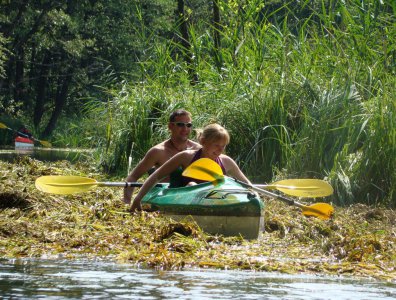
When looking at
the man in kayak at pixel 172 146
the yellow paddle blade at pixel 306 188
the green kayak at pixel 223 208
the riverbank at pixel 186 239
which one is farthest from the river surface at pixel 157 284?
the man in kayak at pixel 172 146

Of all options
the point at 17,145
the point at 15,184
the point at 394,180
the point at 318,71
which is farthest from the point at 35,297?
the point at 17,145

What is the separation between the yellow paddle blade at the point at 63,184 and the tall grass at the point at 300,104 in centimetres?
303

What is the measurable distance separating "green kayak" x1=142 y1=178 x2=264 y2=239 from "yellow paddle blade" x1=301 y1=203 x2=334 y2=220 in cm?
74

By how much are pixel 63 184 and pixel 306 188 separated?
2.47 m

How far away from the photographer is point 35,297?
590 cm

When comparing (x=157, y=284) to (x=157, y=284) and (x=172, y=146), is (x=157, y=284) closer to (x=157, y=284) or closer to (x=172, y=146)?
(x=157, y=284)

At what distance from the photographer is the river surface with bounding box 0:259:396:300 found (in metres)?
6.12

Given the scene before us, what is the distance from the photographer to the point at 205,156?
32.9 feet

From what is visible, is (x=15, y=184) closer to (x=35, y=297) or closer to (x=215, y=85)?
(x=215, y=85)

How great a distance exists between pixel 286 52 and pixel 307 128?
2072 mm

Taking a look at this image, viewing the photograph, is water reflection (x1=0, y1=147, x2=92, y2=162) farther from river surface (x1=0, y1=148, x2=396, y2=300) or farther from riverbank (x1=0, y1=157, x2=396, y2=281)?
river surface (x1=0, y1=148, x2=396, y2=300)

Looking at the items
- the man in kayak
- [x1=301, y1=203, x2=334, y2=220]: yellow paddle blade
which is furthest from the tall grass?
[x1=301, y1=203, x2=334, y2=220]: yellow paddle blade

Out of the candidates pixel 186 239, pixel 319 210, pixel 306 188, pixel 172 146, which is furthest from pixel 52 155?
pixel 186 239

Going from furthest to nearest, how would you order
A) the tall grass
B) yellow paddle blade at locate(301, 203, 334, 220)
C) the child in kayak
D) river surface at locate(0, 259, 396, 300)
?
the tall grass < yellow paddle blade at locate(301, 203, 334, 220) < the child in kayak < river surface at locate(0, 259, 396, 300)
